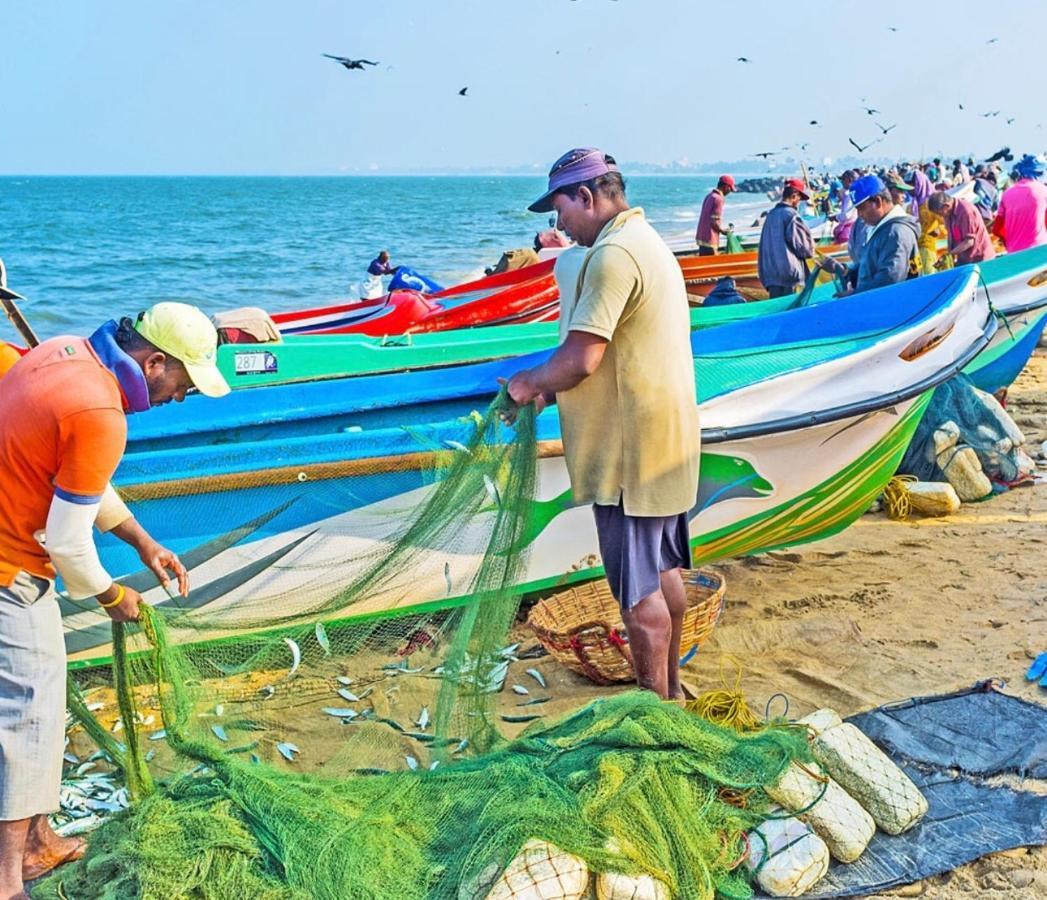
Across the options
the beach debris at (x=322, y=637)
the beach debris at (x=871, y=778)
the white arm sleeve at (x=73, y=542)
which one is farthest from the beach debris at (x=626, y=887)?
the white arm sleeve at (x=73, y=542)

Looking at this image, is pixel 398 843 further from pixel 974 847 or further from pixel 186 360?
pixel 974 847

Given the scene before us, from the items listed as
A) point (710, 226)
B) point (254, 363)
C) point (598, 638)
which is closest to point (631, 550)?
point (598, 638)

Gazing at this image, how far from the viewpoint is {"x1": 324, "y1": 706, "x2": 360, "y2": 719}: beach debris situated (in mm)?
4293

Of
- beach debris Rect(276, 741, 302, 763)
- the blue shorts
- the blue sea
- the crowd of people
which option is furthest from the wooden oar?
the crowd of people

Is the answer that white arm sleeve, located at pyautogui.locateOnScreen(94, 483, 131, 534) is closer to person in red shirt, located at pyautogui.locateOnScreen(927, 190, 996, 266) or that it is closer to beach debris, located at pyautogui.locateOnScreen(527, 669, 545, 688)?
beach debris, located at pyautogui.locateOnScreen(527, 669, 545, 688)

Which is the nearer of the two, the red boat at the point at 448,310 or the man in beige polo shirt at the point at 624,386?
the man in beige polo shirt at the point at 624,386

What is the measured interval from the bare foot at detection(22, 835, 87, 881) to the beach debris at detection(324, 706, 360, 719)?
3.56 ft

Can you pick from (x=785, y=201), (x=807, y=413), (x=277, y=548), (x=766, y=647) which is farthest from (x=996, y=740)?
(x=785, y=201)

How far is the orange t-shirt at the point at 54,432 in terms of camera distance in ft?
9.07

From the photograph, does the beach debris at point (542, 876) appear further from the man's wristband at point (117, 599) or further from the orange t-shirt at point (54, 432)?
the orange t-shirt at point (54, 432)

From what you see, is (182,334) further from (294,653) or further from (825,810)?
(825,810)

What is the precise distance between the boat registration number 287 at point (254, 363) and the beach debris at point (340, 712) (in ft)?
11.5

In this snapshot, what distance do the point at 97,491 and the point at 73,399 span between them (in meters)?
0.25

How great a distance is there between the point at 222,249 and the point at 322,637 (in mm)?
37230
